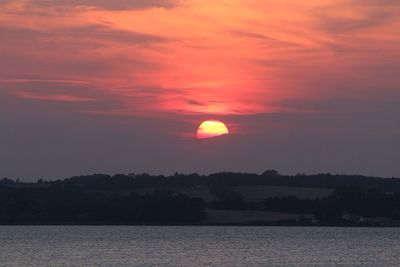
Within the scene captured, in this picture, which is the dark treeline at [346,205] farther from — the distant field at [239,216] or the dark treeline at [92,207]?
the dark treeline at [92,207]

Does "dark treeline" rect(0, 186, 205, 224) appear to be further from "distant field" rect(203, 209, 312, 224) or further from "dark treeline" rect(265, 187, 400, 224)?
"dark treeline" rect(265, 187, 400, 224)

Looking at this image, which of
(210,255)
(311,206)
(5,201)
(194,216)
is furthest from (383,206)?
(210,255)

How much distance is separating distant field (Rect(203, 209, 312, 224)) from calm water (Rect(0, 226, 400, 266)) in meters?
2.79

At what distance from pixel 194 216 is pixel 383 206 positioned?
99.9 ft

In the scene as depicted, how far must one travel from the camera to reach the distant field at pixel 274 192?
15850 centimetres

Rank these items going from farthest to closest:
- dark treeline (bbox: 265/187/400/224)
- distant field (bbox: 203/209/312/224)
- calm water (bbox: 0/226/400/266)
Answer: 1. dark treeline (bbox: 265/187/400/224)
2. distant field (bbox: 203/209/312/224)
3. calm water (bbox: 0/226/400/266)

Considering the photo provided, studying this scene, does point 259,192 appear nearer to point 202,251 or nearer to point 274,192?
point 274,192

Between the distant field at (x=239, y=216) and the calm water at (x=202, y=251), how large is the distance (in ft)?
9.15

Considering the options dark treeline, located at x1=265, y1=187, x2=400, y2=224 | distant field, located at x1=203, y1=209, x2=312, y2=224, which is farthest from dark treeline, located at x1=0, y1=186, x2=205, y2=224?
dark treeline, located at x1=265, y1=187, x2=400, y2=224

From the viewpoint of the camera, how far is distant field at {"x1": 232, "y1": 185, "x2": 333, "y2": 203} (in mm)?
158500

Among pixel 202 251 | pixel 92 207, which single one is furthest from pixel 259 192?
pixel 202 251

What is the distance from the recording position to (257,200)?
15712 centimetres

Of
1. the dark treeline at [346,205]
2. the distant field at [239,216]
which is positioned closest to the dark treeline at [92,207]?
the distant field at [239,216]

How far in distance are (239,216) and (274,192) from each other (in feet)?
38.1
